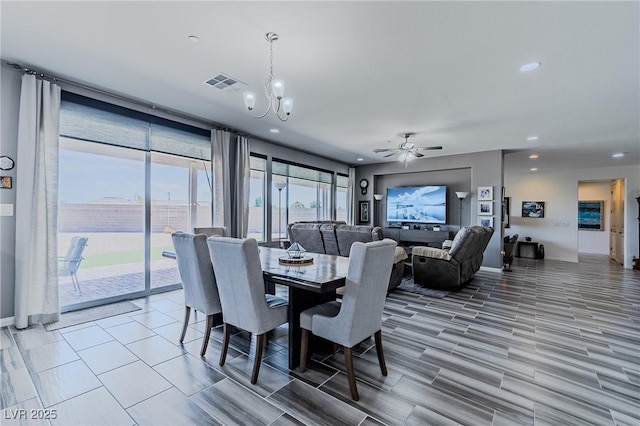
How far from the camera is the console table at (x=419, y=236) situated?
7.48 metres

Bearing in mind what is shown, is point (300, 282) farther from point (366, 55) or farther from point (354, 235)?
point (354, 235)

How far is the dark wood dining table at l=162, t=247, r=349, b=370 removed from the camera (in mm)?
2137

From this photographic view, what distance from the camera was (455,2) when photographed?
6.68 feet

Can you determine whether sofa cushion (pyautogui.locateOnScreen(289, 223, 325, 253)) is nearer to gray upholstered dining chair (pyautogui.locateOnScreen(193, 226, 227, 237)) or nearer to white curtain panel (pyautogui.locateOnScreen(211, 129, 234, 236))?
white curtain panel (pyautogui.locateOnScreen(211, 129, 234, 236))

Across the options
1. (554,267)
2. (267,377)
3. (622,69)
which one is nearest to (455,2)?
(622,69)

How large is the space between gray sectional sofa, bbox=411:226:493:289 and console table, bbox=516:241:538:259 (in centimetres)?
495

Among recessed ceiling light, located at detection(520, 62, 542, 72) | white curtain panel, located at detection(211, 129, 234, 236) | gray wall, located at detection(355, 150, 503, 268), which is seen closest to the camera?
recessed ceiling light, located at detection(520, 62, 542, 72)

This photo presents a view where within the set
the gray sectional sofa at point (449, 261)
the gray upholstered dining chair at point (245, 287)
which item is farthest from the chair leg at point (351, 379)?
the gray sectional sofa at point (449, 261)

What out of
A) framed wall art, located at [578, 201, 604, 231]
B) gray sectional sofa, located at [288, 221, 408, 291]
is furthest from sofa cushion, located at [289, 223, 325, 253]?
framed wall art, located at [578, 201, 604, 231]

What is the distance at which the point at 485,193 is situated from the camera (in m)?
6.80

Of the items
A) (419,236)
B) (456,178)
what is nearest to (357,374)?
(419,236)

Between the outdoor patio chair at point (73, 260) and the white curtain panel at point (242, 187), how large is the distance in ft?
7.22

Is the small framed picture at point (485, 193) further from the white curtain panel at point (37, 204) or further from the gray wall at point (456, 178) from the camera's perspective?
the white curtain panel at point (37, 204)

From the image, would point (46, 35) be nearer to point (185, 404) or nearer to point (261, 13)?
point (261, 13)
